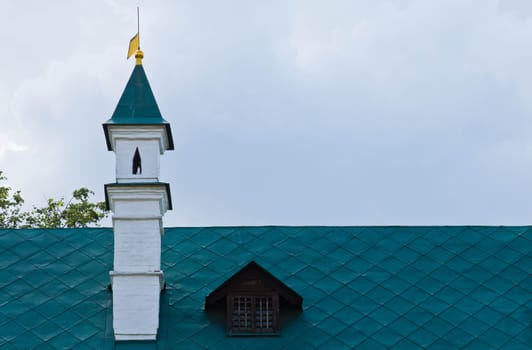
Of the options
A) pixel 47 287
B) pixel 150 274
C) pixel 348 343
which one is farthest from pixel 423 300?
pixel 47 287

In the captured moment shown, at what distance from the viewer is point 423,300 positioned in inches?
1204

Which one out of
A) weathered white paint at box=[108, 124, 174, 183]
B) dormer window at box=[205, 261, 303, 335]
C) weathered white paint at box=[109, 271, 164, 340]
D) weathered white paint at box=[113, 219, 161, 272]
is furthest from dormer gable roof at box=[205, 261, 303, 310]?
weathered white paint at box=[108, 124, 174, 183]

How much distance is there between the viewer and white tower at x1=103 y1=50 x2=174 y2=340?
28656mm

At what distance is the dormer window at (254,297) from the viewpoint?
1152 inches

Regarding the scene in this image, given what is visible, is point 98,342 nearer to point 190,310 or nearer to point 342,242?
point 190,310

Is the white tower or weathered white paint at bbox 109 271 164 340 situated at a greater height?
the white tower

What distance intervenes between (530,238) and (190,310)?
981 centimetres

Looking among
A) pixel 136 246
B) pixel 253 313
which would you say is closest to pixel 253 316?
pixel 253 313

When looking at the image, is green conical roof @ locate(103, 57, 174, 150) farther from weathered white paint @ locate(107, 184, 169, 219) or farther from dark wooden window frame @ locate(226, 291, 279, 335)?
dark wooden window frame @ locate(226, 291, 279, 335)

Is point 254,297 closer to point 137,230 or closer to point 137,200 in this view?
point 137,230

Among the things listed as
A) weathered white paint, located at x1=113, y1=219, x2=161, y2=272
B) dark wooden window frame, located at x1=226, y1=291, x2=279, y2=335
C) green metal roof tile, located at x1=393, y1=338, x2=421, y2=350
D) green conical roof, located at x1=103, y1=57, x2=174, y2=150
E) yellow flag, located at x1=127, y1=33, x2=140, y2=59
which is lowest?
green metal roof tile, located at x1=393, y1=338, x2=421, y2=350

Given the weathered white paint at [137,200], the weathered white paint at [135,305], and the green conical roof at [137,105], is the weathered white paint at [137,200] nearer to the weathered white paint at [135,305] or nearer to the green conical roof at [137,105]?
the weathered white paint at [135,305]

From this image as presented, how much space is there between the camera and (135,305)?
94.1 feet

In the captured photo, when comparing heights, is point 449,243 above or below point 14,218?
above
